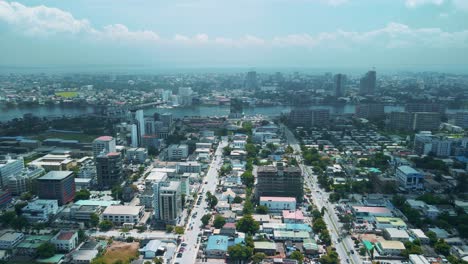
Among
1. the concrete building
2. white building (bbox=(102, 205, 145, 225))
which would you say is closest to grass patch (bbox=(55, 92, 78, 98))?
white building (bbox=(102, 205, 145, 225))

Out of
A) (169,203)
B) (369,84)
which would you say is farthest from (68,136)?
(369,84)

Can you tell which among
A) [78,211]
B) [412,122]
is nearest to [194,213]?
[78,211]

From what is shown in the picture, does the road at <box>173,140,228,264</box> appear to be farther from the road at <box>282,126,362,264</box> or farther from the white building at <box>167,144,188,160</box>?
the road at <box>282,126,362,264</box>

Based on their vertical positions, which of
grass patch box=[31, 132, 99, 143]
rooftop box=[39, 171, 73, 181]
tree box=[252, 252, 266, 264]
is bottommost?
tree box=[252, 252, 266, 264]

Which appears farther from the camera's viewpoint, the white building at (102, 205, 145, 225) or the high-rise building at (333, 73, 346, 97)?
the high-rise building at (333, 73, 346, 97)

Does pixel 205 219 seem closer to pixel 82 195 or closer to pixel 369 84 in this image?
pixel 82 195

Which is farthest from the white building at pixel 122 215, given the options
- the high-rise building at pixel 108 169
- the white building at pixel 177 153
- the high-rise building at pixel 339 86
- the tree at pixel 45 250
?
the high-rise building at pixel 339 86
